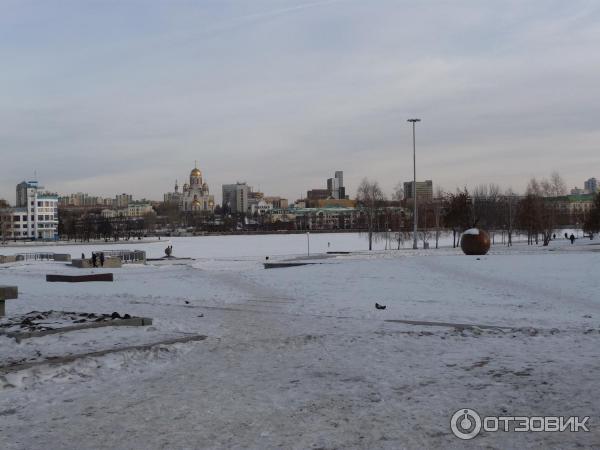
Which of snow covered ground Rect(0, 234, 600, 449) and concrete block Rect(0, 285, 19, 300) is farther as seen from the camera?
concrete block Rect(0, 285, 19, 300)

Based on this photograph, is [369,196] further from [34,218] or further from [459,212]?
[34,218]

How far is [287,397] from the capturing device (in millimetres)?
7871

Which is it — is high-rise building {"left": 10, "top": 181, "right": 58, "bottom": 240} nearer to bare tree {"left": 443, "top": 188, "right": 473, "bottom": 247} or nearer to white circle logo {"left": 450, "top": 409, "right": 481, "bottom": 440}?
bare tree {"left": 443, "top": 188, "right": 473, "bottom": 247}

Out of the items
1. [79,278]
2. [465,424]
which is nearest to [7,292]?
[465,424]

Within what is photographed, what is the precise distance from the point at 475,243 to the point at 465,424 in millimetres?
34650

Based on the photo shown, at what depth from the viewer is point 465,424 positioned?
6.68 m

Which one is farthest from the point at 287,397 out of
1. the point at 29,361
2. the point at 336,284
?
the point at 336,284

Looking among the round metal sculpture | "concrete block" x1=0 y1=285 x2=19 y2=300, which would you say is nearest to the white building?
the round metal sculpture

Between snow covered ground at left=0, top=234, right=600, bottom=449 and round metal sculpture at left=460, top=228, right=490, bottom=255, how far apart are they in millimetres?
21922

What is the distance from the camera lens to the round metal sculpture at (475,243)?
40.1m

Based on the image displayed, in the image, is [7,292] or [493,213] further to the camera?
[493,213]

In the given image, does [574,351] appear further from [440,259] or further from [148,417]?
[440,259]

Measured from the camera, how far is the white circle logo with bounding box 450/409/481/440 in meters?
6.41

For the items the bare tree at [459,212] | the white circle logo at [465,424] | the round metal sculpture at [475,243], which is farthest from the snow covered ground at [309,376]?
the bare tree at [459,212]
